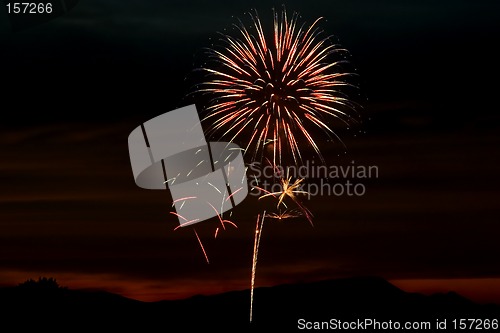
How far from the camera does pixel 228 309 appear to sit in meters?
100

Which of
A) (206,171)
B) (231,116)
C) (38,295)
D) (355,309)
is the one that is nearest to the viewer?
(231,116)

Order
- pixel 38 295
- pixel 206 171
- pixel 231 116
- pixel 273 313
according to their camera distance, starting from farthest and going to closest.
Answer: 1. pixel 273 313
2. pixel 38 295
3. pixel 206 171
4. pixel 231 116

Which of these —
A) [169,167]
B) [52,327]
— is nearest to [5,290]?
[52,327]

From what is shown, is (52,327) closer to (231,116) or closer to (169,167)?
(169,167)

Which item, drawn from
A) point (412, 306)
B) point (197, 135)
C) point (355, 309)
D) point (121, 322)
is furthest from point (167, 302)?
point (197, 135)

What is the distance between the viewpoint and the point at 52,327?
98125 mm

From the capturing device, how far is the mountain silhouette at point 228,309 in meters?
95.9

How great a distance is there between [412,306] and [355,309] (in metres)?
7.03

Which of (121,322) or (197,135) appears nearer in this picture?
(197,135)

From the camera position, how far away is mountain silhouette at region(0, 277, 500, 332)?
95938 mm

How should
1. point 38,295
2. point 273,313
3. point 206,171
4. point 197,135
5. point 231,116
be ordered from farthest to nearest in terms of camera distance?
point 273,313
point 38,295
point 206,171
point 197,135
point 231,116

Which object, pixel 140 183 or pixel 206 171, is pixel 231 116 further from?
pixel 140 183

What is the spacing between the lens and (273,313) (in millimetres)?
101688

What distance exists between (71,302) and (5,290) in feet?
31.0
